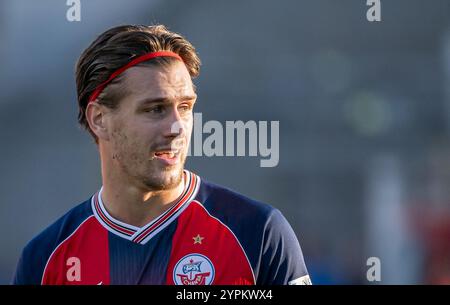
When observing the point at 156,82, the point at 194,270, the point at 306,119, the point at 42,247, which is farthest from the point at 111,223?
the point at 306,119

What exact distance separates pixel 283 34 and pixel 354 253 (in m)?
1.74

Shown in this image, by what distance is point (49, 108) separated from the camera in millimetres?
5023

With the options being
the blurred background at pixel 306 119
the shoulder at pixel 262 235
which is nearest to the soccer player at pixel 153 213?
the shoulder at pixel 262 235

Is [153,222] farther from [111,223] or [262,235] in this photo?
[262,235]

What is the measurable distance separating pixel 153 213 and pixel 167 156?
27 centimetres

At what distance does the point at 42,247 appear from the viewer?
2.67 metres

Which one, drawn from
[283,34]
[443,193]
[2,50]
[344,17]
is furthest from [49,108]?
[443,193]

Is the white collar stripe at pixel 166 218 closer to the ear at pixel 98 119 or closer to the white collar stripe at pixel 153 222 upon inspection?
the white collar stripe at pixel 153 222

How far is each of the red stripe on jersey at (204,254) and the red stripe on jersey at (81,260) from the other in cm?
27

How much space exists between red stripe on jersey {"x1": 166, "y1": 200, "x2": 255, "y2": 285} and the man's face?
0.17m

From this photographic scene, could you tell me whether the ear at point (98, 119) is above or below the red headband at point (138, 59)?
below

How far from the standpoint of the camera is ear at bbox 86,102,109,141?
2.74m

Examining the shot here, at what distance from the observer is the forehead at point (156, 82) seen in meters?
2.58
